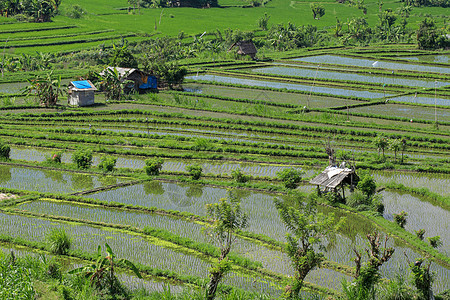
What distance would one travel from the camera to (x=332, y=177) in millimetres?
16281

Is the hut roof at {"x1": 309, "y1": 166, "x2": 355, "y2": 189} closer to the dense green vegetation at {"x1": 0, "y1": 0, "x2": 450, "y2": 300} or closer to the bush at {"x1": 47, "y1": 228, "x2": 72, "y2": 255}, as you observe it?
the dense green vegetation at {"x1": 0, "y1": 0, "x2": 450, "y2": 300}

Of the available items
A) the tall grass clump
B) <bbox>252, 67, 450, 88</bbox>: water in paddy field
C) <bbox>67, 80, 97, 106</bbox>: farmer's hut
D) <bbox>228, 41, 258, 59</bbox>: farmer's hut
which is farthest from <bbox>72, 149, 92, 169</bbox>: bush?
<bbox>228, 41, 258, 59</bbox>: farmer's hut

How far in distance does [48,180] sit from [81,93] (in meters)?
10.3

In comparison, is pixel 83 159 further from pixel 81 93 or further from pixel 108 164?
pixel 81 93

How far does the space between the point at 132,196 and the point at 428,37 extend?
36016mm

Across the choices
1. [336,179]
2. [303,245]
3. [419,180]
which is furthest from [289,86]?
[303,245]

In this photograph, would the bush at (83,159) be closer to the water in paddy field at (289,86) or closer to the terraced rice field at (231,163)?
the terraced rice field at (231,163)

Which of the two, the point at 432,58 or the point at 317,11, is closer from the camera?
the point at 432,58

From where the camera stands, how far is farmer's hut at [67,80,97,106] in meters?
28.2

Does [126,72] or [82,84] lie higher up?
[126,72]

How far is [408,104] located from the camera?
29.5 meters

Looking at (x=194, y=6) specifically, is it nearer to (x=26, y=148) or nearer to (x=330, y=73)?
(x=330, y=73)

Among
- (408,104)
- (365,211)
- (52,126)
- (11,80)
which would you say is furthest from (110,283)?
(11,80)

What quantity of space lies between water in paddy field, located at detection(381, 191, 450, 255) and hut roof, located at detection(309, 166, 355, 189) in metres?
1.52
